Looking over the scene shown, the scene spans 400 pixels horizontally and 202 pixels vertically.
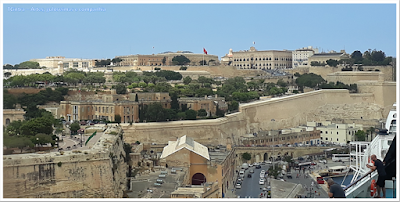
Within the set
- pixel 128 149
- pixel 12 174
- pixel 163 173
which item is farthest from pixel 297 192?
pixel 12 174

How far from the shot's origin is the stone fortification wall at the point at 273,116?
34781 millimetres

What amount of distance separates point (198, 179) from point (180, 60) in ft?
148

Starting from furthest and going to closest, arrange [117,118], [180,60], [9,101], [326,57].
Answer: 1. [180,60]
2. [326,57]
3. [117,118]
4. [9,101]

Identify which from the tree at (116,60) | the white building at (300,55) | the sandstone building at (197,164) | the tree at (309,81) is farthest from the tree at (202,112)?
the white building at (300,55)

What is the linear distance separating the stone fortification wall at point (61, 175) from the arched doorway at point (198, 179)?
22.3 feet

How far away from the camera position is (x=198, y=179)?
26.2 m

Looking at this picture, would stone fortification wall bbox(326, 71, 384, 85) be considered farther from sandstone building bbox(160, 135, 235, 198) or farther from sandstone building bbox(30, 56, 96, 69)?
sandstone building bbox(160, 135, 235, 198)

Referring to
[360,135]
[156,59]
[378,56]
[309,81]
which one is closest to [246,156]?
[360,135]

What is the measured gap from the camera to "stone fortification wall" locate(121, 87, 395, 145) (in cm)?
3478

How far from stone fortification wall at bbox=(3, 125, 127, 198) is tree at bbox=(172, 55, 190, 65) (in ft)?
167

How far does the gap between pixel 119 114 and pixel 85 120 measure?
1.94 meters

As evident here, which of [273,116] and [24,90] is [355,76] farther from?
[24,90]

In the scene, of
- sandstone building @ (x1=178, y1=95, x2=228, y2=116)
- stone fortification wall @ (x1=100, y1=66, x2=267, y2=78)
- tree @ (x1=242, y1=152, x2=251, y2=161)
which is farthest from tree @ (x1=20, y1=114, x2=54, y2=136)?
stone fortification wall @ (x1=100, y1=66, x2=267, y2=78)

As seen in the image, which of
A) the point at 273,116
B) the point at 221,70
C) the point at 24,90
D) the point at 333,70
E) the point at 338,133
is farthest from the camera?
the point at 221,70
